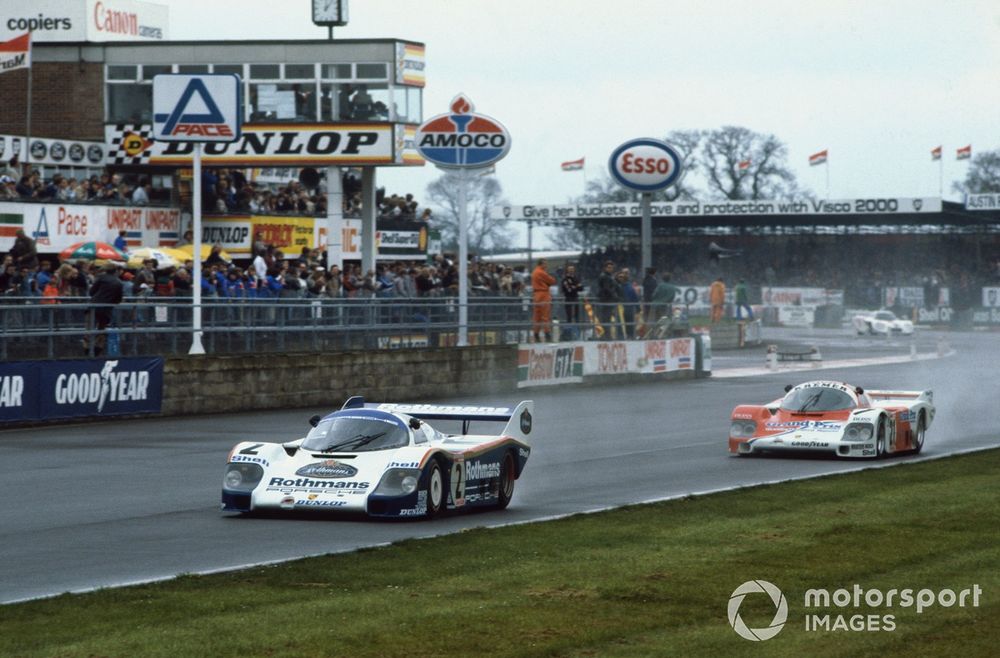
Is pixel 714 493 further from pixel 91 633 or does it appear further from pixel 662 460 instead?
pixel 91 633

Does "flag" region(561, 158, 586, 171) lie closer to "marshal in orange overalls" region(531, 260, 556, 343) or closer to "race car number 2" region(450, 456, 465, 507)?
"marshal in orange overalls" region(531, 260, 556, 343)

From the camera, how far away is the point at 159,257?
3238 cm

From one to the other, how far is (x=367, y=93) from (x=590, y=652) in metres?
35.6

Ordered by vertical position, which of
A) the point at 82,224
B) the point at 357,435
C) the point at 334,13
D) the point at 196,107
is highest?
the point at 334,13

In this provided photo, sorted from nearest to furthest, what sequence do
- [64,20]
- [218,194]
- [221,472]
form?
1. [221,472]
2. [218,194]
3. [64,20]

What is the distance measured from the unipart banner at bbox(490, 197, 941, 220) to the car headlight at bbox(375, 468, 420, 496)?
63765 mm

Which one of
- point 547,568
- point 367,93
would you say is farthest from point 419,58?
point 547,568

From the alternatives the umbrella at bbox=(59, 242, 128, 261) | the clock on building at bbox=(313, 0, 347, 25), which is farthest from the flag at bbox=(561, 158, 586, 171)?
the umbrella at bbox=(59, 242, 128, 261)

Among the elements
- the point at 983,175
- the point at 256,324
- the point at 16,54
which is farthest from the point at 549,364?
the point at 983,175

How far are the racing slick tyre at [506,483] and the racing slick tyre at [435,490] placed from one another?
3.42 ft

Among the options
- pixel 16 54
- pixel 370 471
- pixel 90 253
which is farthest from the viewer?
pixel 16 54

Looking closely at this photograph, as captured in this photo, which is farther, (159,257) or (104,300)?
(159,257)

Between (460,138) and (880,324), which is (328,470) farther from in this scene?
(880,324)

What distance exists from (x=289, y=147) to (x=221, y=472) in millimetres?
24865
